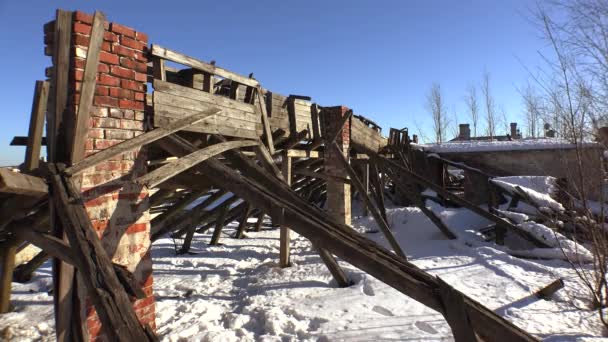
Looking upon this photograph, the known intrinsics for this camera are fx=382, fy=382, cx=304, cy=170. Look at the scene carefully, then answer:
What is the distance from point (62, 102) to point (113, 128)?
415mm

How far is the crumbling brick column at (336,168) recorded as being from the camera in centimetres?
785

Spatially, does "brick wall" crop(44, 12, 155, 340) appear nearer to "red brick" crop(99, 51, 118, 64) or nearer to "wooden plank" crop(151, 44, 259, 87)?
"red brick" crop(99, 51, 118, 64)

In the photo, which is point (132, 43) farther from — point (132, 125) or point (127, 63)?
point (132, 125)

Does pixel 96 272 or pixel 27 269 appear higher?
pixel 96 272

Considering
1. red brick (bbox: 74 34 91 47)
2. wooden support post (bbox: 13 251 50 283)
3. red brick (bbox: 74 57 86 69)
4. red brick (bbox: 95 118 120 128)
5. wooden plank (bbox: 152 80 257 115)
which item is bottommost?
wooden support post (bbox: 13 251 50 283)

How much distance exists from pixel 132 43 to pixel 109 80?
0.45 metres

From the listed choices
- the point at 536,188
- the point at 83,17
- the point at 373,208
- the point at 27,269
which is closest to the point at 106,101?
the point at 83,17

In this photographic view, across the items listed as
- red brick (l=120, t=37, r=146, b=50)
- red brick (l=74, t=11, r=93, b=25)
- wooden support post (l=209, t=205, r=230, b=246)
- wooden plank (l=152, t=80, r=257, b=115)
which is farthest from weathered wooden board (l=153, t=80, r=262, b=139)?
wooden support post (l=209, t=205, r=230, b=246)

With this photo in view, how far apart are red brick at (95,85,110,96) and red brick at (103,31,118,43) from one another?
0.40 metres

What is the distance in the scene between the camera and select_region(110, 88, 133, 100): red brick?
3.22m

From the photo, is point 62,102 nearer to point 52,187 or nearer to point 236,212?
point 52,187

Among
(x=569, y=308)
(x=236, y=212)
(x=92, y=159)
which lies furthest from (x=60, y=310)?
(x=236, y=212)

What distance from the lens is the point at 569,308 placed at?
4781 mm

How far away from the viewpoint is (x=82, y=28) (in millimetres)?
2975
